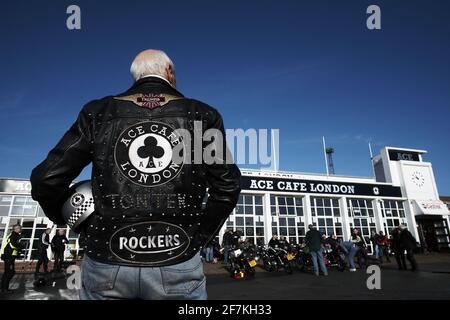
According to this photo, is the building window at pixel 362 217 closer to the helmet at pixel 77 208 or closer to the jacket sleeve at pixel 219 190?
the jacket sleeve at pixel 219 190

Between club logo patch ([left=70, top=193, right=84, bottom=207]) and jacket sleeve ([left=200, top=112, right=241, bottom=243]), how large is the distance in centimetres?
74

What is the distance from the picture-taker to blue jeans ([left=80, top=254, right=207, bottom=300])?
140 centimetres

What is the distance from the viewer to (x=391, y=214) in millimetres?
27172

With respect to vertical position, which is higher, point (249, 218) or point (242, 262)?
point (249, 218)

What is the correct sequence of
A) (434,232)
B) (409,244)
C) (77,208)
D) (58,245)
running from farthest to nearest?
(434,232)
(409,244)
(58,245)
(77,208)

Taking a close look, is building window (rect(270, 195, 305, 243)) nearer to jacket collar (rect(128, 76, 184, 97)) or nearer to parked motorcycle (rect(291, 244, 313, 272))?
parked motorcycle (rect(291, 244, 313, 272))

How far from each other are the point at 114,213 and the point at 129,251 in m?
0.22

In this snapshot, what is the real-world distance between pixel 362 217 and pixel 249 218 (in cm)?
1112

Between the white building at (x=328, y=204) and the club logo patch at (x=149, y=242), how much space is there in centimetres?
2046

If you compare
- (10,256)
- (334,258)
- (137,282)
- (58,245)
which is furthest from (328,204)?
(137,282)

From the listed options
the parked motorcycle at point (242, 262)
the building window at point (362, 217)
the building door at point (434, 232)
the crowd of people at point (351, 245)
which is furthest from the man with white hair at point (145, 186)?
the building door at point (434, 232)

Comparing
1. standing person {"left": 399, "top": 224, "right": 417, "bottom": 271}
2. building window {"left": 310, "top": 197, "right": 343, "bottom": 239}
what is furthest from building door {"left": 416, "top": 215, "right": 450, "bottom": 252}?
standing person {"left": 399, "top": 224, "right": 417, "bottom": 271}

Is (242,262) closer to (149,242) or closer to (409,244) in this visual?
(409,244)
